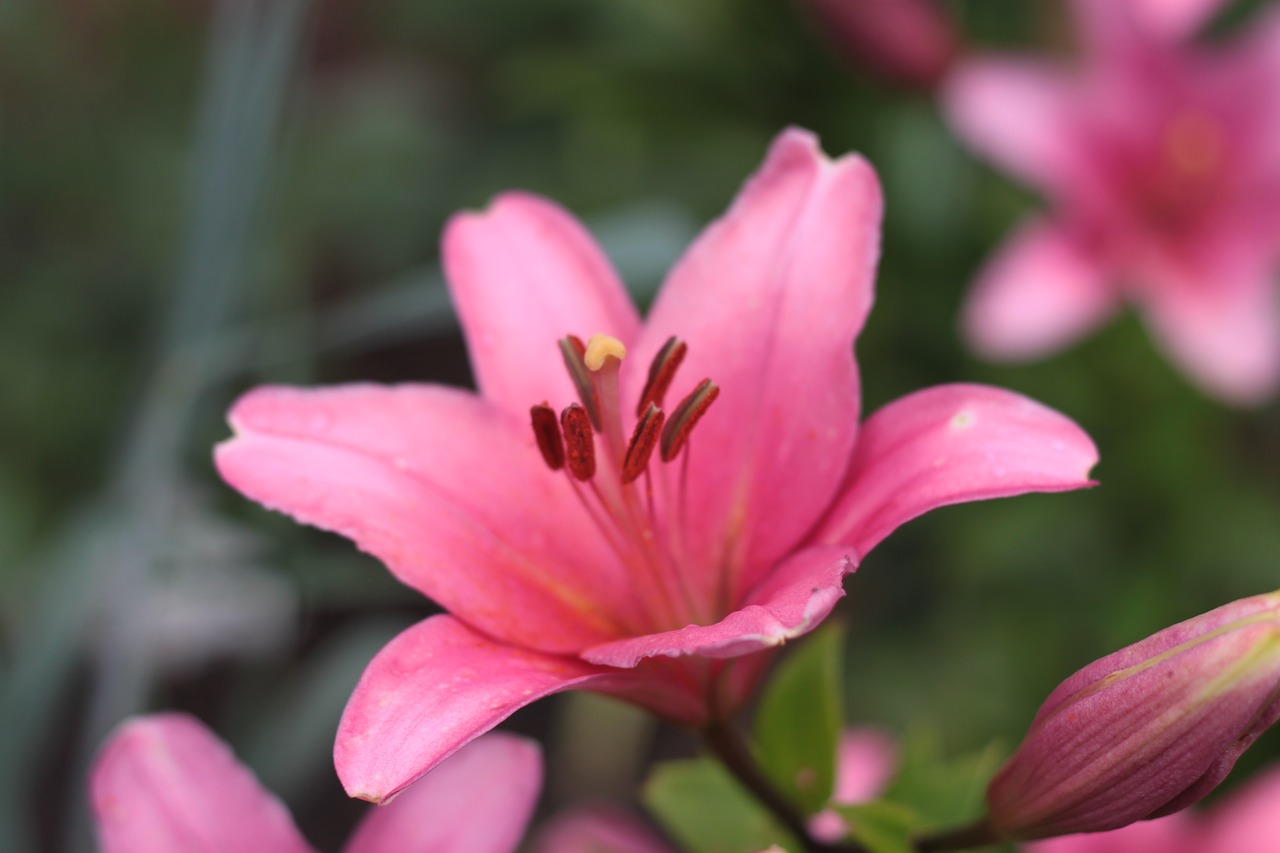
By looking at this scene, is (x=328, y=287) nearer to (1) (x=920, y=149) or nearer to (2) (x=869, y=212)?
(1) (x=920, y=149)

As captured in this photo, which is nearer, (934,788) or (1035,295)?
(934,788)

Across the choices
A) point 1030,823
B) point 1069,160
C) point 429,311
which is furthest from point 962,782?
point 1069,160

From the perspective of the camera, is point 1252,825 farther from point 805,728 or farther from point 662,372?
point 662,372

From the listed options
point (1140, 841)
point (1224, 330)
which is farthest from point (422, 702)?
point (1224, 330)

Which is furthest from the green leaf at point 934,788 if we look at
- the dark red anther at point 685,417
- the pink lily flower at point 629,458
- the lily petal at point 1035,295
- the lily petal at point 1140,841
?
the lily petal at point 1035,295

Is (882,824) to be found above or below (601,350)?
below

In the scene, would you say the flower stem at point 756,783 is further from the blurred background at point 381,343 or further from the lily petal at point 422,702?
the blurred background at point 381,343

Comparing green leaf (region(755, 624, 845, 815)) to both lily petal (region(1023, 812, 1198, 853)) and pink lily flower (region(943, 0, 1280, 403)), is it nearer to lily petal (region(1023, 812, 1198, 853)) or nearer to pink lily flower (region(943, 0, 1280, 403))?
lily petal (region(1023, 812, 1198, 853))
